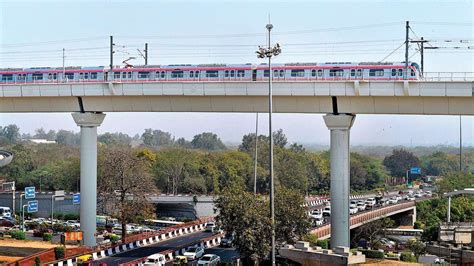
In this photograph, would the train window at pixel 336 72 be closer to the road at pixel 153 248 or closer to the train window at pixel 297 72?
the train window at pixel 297 72

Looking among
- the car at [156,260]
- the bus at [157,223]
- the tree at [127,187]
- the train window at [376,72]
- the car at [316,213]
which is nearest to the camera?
the car at [156,260]

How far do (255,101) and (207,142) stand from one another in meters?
159

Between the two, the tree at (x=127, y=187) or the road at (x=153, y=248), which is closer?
the road at (x=153, y=248)

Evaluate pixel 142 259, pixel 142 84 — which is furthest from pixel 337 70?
pixel 142 259

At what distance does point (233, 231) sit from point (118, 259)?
33.4 feet

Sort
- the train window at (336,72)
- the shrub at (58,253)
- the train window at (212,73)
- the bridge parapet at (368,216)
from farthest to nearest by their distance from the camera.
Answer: the bridge parapet at (368,216) → the train window at (212,73) → the train window at (336,72) → the shrub at (58,253)

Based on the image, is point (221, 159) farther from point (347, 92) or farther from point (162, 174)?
point (347, 92)

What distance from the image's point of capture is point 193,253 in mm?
40062

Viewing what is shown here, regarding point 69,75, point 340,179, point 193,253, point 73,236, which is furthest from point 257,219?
point 69,75

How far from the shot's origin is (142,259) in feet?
123

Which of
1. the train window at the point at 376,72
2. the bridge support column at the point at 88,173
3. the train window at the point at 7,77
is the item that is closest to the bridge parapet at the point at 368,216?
the train window at the point at 376,72

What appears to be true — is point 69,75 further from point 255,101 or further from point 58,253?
point 255,101

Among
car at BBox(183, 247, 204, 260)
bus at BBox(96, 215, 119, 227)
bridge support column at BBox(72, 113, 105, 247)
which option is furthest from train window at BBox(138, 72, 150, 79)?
bus at BBox(96, 215, 119, 227)

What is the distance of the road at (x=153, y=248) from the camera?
130 feet
